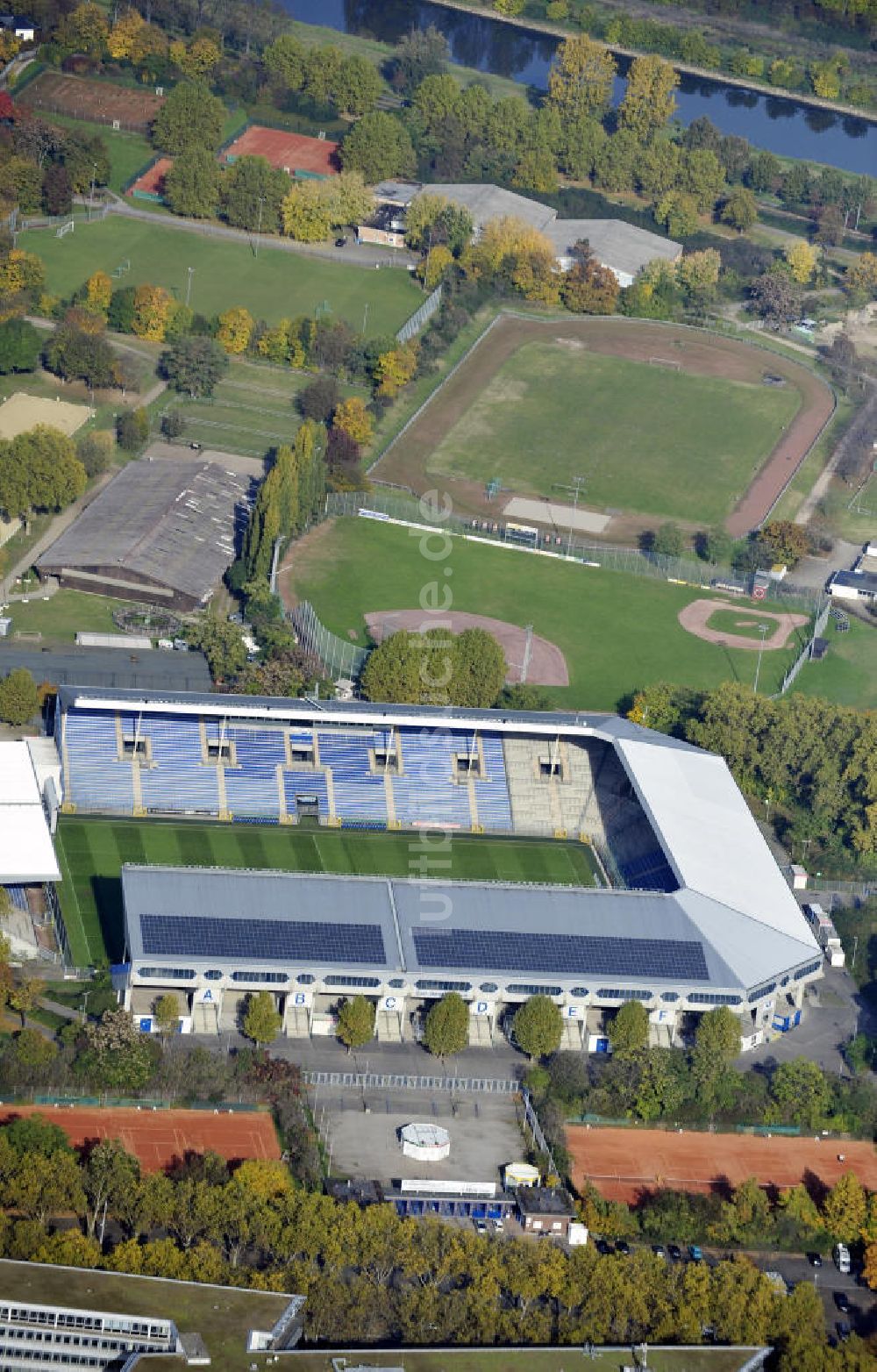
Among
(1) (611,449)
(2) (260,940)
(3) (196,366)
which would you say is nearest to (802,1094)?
(2) (260,940)

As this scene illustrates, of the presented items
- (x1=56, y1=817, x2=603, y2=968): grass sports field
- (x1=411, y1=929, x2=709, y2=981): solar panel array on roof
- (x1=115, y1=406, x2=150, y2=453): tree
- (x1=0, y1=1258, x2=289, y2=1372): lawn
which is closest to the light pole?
(x1=56, y1=817, x2=603, y2=968): grass sports field

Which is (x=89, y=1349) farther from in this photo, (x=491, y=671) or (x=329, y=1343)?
(x=491, y=671)

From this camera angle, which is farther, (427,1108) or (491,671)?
(491,671)

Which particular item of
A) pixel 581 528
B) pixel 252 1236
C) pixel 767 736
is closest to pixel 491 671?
pixel 767 736

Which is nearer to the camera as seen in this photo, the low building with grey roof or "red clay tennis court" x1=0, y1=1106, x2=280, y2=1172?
"red clay tennis court" x1=0, y1=1106, x2=280, y2=1172

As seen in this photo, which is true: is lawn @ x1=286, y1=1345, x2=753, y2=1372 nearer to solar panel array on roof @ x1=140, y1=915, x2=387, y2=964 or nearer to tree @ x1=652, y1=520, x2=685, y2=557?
solar panel array on roof @ x1=140, y1=915, x2=387, y2=964

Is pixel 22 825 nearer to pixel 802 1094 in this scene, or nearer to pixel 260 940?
pixel 260 940

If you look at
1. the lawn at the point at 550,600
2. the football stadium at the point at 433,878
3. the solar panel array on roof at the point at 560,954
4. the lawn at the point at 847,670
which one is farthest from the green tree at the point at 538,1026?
the lawn at the point at 847,670
